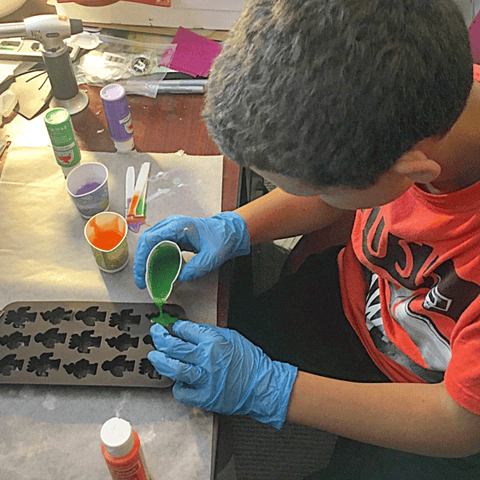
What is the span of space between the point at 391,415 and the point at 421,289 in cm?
22

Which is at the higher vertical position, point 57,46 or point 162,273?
point 57,46

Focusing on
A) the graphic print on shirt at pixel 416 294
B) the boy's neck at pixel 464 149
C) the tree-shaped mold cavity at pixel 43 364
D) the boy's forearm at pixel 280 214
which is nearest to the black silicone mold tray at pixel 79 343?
the tree-shaped mold cavity at pixel 43 364

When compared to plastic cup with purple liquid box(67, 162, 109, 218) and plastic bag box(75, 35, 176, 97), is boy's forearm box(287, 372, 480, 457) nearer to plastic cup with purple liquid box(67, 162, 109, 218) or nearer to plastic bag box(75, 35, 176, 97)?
plastic cup with purple liquid box(67, 162, 109, 218)

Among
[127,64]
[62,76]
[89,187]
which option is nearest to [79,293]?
[89,187]

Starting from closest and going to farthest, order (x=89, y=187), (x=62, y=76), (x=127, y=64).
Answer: (x=89, y=187)
(x=62, y=76)
(x=127, y=64)

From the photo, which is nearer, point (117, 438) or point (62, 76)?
point (117, 438)

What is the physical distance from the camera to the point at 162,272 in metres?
0.91

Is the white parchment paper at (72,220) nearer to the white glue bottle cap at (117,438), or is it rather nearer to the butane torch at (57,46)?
the butane torch at (57,46)

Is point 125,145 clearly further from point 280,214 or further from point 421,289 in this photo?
point 421,289

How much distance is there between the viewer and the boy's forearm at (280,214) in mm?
1027

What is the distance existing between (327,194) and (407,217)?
250mm

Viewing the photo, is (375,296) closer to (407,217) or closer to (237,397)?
(407,217)

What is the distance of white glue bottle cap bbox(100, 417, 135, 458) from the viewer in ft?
1.99

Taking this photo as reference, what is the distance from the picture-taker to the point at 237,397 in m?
0.80
